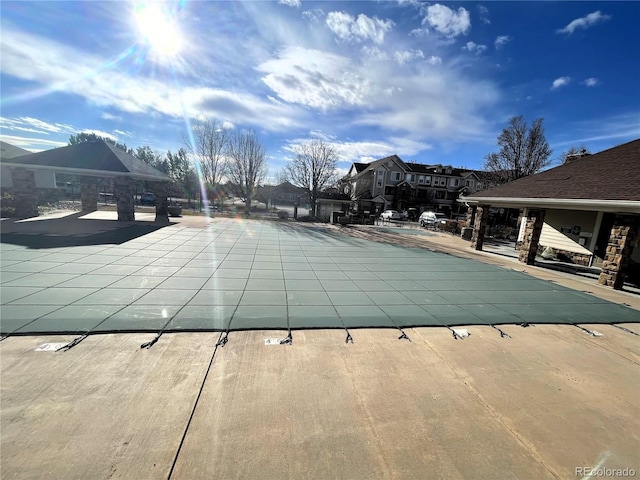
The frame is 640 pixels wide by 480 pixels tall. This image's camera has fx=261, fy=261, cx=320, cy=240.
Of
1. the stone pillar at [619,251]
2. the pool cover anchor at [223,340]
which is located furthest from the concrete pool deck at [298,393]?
the stone pillar at [619,251]

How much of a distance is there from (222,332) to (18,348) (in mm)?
2560

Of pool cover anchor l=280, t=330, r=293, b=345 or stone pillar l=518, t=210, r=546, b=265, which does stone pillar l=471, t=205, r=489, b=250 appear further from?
pool cover anchor l=280, t=330, r=293, b=345

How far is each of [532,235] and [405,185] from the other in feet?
102

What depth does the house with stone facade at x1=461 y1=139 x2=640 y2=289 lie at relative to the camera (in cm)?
797

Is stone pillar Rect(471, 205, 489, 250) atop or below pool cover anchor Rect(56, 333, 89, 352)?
atop

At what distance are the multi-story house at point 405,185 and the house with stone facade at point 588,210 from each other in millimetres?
25775

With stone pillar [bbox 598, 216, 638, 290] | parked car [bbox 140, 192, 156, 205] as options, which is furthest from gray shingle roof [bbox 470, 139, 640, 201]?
parked car [bbox 140, 192, 156, 205]

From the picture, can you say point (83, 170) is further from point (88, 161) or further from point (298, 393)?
point (298, 393)

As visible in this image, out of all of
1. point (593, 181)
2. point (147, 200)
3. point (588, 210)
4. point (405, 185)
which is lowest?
point (147, 200)

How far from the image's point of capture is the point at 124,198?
49.0ft

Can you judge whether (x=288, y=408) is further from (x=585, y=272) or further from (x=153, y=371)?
(x=585, y=272)

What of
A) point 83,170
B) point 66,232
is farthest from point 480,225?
point 83,170

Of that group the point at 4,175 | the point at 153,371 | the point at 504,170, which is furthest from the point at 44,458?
the point at 504,170

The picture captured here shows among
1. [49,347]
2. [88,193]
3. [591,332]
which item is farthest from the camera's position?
[88,193]
